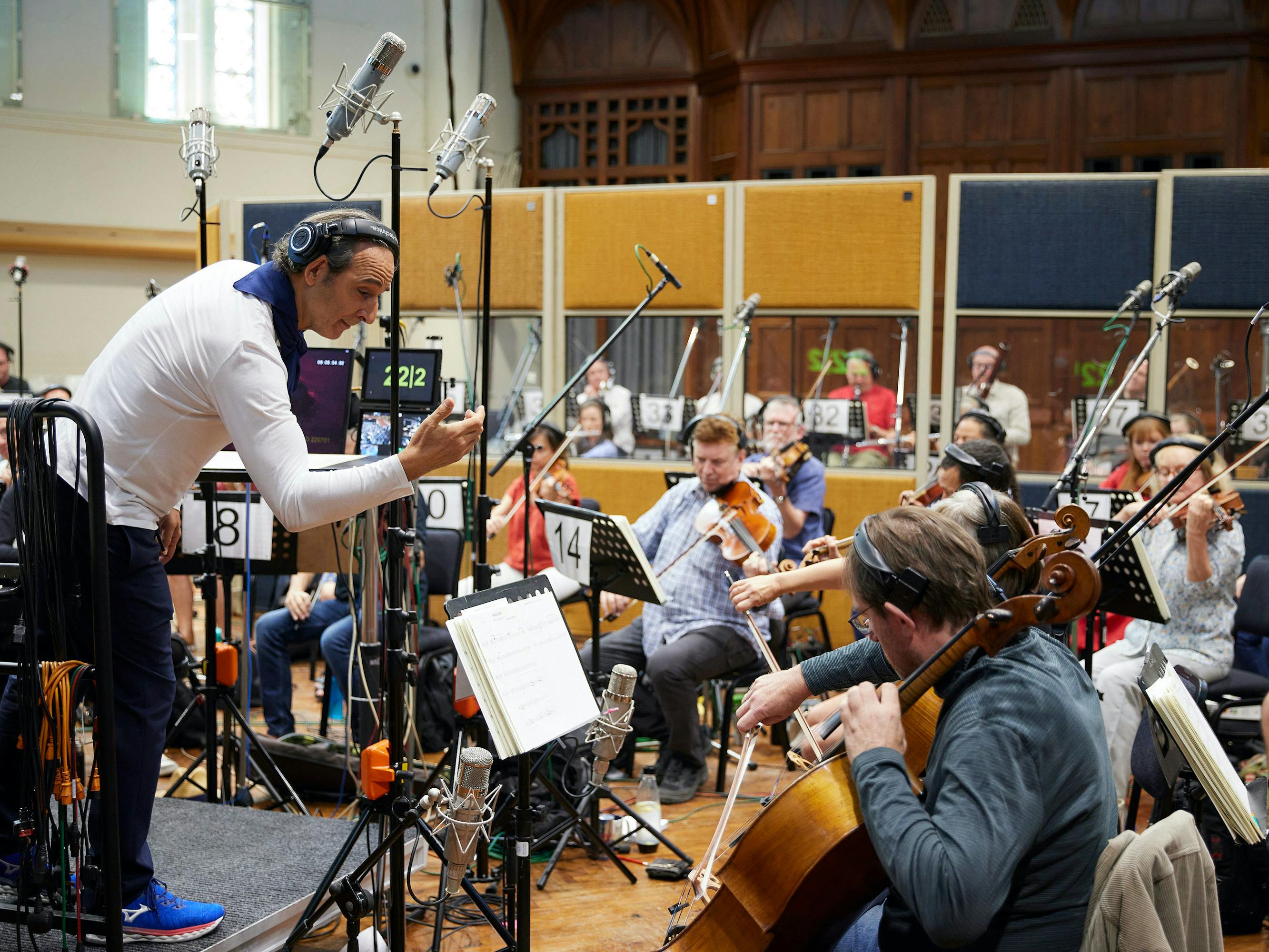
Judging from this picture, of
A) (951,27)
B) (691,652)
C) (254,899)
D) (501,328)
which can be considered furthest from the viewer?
(951,27)

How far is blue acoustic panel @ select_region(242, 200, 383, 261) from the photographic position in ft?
21.2

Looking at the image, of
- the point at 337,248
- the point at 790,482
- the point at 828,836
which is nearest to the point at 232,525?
the point at 337,248

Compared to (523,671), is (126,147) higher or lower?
higher

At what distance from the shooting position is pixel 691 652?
391cm

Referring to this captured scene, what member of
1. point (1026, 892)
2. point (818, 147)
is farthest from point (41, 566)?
point (818, 147)

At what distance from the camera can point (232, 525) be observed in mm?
3652

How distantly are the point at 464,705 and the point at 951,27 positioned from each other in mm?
8202

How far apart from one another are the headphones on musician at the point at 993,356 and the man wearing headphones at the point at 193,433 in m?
4.54

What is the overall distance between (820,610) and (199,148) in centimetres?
324

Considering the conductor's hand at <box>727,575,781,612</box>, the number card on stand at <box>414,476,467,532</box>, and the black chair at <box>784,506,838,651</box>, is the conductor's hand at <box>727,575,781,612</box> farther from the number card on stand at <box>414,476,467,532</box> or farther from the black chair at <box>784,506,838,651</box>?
the number card on stand at <box>414,476,467,532</box>

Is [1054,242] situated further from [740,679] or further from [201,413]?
[201,413]

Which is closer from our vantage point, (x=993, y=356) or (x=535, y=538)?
(x=535, y=538)

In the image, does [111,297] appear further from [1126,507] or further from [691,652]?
[1126,507]

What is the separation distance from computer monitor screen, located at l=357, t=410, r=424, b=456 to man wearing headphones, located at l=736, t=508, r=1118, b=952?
229 cm
